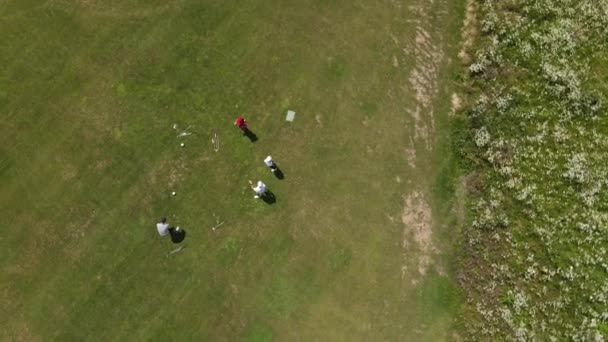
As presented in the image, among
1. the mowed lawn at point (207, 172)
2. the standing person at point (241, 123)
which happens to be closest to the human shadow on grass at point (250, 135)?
the standing person at point (241, 123)

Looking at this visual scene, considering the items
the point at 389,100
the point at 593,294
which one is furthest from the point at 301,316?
the point at 593,294

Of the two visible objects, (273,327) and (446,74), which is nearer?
(273,327)

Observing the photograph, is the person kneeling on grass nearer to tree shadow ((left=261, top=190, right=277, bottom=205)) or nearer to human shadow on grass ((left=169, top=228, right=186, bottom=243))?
human shadow on grass ((left=169, top=228, right=186, bottom=243))

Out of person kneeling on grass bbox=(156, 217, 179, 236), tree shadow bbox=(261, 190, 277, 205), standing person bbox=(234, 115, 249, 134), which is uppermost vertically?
standing person bbox=(234, 115, 249, 134)

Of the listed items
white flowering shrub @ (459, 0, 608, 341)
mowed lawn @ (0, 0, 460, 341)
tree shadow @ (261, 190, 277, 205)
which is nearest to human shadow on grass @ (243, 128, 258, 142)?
mowed lawn @ (0, 0, 460, 341)

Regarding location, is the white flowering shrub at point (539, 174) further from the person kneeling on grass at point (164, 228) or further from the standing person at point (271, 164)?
the person kneeling on grass at point (164, 228)

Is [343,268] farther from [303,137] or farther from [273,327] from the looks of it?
[303,137]

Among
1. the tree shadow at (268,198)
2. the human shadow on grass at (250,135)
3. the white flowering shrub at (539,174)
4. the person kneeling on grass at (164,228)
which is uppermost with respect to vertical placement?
the human shadow on grass at (250,135)

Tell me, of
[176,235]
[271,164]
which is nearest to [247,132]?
[271,164]
